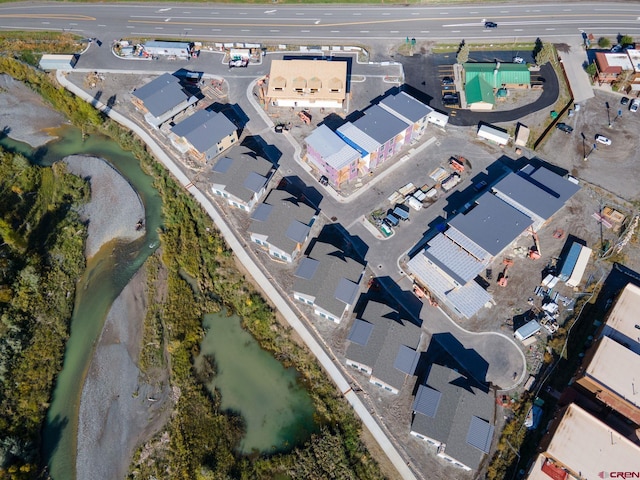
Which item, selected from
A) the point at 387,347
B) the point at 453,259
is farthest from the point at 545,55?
the point at 387,347

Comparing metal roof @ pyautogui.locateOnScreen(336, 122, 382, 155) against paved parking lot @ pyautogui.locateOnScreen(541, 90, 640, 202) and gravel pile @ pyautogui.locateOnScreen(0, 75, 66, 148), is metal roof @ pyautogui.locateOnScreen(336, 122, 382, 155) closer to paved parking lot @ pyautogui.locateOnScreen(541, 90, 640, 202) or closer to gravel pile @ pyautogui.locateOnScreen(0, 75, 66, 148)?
paved parking lot @ pyautogui.locateOnScreen(541, 90, 640, 202)

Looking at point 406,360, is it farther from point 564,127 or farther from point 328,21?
point 328,21

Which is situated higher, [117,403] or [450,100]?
[450,100]

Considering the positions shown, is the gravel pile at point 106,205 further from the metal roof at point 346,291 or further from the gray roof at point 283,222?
the metal roof at point 346,291

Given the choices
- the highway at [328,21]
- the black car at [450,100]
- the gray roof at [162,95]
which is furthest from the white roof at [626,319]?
the gray roof at [162,95]

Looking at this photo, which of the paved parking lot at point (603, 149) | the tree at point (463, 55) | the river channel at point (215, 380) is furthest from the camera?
the tree at point (463, 55)

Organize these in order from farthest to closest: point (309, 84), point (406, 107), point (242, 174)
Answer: point (309, 84) < point (406, 107) < point (242, 174)

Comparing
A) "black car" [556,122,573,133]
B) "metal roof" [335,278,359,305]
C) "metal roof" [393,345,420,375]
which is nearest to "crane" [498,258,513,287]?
"metal roof" [393,345,420,375]
